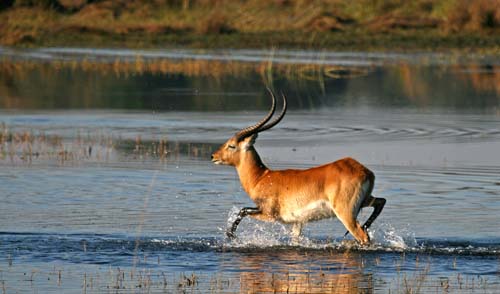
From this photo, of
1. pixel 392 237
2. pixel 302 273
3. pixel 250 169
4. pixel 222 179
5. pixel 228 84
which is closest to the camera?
pixel 302 273

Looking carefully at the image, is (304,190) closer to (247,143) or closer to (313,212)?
(313,212)

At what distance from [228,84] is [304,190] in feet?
45.3

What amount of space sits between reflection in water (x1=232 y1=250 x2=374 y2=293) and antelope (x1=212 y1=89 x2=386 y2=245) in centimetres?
33

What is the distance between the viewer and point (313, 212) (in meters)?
9.35

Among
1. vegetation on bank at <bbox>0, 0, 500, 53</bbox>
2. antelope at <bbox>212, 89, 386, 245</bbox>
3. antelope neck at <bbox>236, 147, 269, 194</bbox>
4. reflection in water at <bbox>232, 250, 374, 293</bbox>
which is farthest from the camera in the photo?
vegetation on bank at <bbox>0, 0, 500, 53</bbox>

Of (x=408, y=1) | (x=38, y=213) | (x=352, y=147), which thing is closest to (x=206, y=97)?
(x=352, y=147)

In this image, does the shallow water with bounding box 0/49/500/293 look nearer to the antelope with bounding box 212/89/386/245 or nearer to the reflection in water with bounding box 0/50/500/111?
the reflection in water with bounding box 0/50/500/111

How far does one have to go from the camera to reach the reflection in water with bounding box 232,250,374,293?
26.0ft

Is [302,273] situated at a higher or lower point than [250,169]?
lower

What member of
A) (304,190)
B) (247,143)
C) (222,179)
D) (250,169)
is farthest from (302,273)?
(222,179)

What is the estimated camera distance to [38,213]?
10656mm

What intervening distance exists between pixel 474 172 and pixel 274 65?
13.3m

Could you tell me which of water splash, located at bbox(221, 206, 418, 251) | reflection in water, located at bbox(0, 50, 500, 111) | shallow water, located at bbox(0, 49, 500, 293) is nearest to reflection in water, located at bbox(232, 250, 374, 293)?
shallow water, located at bbox(0, 49, 500, 293)

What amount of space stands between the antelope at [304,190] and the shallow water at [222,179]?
0.24 m
